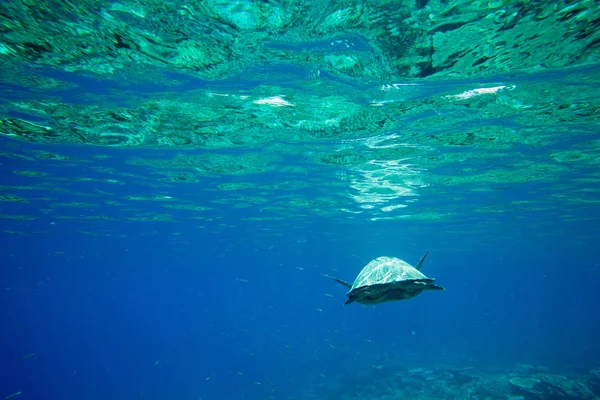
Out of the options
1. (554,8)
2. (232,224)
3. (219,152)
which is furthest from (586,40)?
(232,224)

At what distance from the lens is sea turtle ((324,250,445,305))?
20.7ft

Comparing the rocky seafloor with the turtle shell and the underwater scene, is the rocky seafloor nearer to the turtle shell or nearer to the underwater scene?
the underwater scene

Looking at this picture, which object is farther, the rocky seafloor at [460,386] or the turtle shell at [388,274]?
the rocky seafloor at [460,386]

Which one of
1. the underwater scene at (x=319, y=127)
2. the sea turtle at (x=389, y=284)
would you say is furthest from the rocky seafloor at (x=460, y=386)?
the sea turtle at (x=389, y=284)

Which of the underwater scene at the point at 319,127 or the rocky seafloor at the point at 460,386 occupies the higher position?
the underwater scene at the point at 319,127

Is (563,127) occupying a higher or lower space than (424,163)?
higher

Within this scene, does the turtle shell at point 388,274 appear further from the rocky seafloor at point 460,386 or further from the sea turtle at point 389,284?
the rocky seafloor at point 460,386

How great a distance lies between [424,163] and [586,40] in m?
10.1

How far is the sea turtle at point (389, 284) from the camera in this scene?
20.7 ft

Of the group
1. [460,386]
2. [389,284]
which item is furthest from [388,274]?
[460,386]

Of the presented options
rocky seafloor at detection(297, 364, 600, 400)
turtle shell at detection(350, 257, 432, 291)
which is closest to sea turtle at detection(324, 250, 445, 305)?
turtle shell at detection(350, 257, 432, 291)

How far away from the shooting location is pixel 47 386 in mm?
74438

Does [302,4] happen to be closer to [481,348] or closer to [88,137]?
[88,137]

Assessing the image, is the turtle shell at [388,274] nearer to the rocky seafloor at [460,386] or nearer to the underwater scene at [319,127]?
the underwater scene at [319,127]
